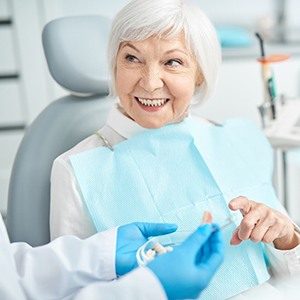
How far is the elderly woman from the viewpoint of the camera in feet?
3.73

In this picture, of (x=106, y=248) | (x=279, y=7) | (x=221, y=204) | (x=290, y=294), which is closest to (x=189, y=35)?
(x=221, y=204)

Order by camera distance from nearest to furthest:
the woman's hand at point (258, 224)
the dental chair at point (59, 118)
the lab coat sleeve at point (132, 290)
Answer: the lab coat sleeve at point (132, 290) < the woman's hand at point (258, 224) < the dental chair at point (59, 118)

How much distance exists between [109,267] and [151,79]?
0.43 metres

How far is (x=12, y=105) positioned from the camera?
2.78 meters

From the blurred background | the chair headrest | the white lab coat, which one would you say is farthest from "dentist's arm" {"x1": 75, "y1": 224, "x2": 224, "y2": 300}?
the blurred background

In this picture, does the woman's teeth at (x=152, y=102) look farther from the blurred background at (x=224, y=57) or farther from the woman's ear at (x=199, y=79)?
the blurred background at (x=224, y=57)

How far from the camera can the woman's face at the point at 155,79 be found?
1.15 metres

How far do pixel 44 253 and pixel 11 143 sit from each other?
1.89m

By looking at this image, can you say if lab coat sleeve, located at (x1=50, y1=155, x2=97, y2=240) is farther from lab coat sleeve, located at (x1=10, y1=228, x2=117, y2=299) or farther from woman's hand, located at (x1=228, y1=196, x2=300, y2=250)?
woman's hand, located at (x1=228, y1=196, x2=300, y2=250)

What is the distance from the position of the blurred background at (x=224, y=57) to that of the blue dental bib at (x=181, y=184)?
1.15 meters

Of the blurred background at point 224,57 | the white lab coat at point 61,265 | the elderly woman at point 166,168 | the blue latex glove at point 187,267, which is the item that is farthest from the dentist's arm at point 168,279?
the blurred background at point 224,57

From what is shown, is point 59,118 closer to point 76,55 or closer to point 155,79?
point 76,55

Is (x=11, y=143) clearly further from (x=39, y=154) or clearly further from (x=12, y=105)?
(x=39, y=154)

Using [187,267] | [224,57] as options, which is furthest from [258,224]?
[224,57]
